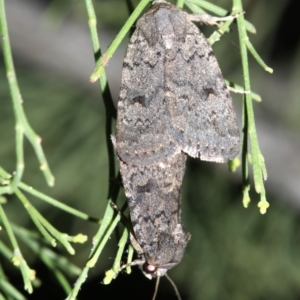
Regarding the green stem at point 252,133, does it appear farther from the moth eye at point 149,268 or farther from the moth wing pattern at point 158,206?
the moth eye at point 149,268

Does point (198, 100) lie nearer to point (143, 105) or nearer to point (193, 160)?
point (143, 105)

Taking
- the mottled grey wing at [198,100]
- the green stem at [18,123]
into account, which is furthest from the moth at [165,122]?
the green stem at [18,123]

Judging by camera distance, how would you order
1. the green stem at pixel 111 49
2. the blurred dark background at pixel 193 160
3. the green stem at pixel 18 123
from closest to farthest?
the green stem at pixel 18 123, the green stem at pixel 111 49, the blurred dark background at pixel 193 160

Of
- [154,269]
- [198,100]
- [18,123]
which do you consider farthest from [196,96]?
[18,123]

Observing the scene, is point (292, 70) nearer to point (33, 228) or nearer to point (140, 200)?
point (140, 200)

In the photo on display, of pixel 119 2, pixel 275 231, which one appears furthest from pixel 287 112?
pixel 119 2

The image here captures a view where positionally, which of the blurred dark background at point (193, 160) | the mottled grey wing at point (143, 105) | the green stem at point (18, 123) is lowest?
the blurred dark background at point (193, 160)

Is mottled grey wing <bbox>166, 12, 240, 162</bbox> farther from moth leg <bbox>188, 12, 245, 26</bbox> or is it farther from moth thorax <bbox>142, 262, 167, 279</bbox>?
moth thorax <bbox>142, 262, 167, 279</bbox>

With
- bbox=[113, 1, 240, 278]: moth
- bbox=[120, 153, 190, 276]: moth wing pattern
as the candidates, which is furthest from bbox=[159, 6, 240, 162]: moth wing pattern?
bbox=[120, 153, 190, 276]: moth wing pattern
